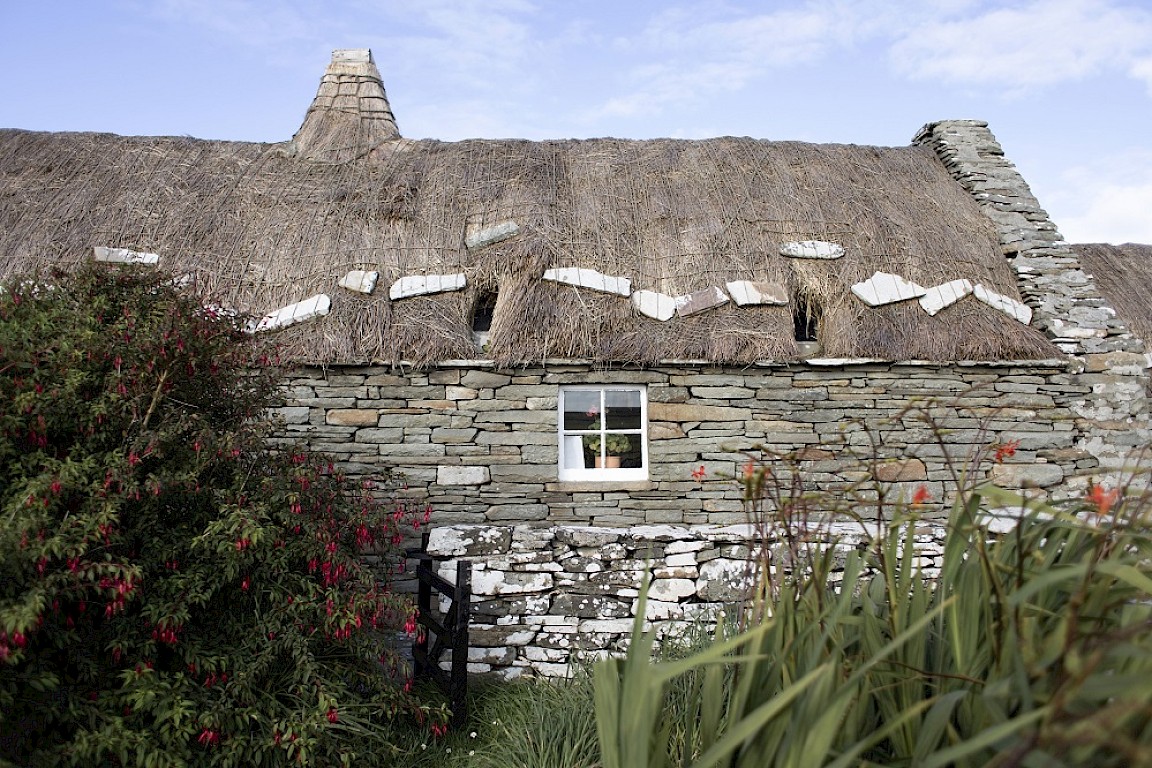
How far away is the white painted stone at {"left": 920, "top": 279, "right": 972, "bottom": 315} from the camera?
8.46 meters

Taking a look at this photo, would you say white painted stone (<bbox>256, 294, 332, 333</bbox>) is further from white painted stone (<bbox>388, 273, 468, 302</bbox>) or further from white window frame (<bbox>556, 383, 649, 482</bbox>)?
white window frame (<bbox>556, 383, 649, 482</bbox>)

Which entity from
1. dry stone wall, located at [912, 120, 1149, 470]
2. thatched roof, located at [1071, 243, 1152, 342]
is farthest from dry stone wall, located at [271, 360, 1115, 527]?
thatched roof, located at [1071, 243, 1152, 342]

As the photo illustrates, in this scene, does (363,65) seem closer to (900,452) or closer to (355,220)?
A: (355,220)

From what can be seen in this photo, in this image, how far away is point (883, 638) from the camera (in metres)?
2.87

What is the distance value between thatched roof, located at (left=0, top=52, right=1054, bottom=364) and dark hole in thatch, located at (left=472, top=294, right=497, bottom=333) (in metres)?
0.18

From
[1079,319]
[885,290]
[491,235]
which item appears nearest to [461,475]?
[491,235]

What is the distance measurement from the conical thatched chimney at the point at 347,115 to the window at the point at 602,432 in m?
5.18

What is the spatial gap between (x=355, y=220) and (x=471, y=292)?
1946 millimetres

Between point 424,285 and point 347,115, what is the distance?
15.0ft

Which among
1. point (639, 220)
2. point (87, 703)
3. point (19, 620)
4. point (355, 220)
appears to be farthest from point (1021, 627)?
point (355, 220)

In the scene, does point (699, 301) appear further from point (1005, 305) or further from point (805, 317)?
point (1005, 305)

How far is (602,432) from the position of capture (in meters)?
8.03

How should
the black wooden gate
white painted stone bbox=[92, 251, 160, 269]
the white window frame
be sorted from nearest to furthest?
the black wooden gate → the white window frame → white painted stone bbox=[92, 251, 160, 269]

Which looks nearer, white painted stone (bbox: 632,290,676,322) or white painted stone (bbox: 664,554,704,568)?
white painted stone (bbox: 664,554,704,568)
